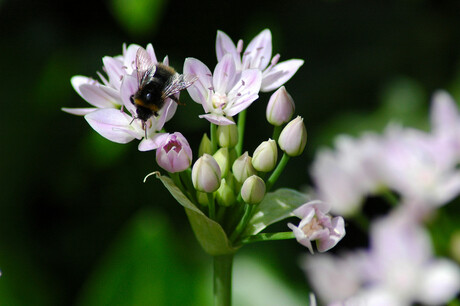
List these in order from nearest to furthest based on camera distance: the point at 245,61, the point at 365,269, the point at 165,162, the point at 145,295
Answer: the point at 165,162, the point at 245,61, the point at 365,269, the point at 145,295

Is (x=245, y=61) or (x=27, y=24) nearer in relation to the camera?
(x=245, y=61)

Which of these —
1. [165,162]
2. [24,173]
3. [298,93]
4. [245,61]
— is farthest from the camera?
[298,93]

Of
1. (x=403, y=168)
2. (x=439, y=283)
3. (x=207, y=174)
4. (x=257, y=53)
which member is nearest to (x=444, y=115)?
(x=403, y=168)

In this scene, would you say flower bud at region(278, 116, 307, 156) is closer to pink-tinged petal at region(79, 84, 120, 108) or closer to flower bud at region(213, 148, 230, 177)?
flower bud at region(213, 148, 230, 177)

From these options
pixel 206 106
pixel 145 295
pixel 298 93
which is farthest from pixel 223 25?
pixel 206 106

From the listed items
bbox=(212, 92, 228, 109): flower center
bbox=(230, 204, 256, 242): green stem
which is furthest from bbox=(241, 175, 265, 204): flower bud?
bbox=(212, 92, 228, 109): flower center

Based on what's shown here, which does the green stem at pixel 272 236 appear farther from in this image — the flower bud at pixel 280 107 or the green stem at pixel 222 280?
the flower bud at pixel 280 107

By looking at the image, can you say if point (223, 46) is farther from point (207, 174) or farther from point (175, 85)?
point (207, 174)

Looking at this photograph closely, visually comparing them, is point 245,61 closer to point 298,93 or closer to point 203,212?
point 203,212
